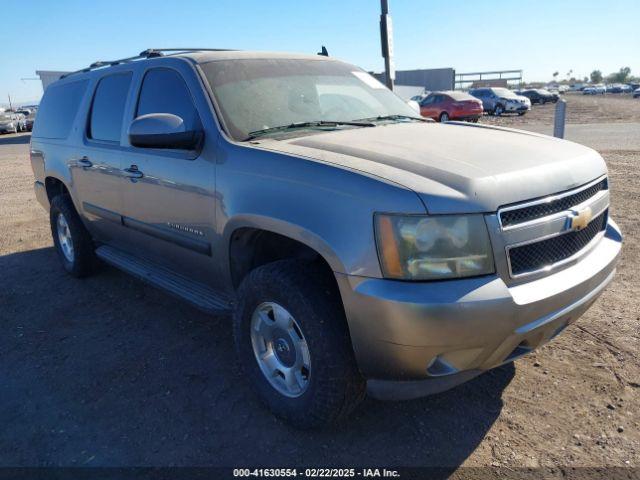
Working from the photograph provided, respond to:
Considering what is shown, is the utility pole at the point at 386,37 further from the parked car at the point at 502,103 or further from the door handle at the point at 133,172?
the parked car at the point at 502,103

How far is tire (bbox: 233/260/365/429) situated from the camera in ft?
7.90

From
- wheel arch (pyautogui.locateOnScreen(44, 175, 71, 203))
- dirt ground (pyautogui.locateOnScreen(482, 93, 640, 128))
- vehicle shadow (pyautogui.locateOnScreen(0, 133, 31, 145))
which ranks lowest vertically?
dirt ground (pyautogui.locateOnScreen(482, 93, 640, 128))

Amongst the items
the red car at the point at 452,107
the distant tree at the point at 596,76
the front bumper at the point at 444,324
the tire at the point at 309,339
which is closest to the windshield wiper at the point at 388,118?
the tire at the point at 309,339

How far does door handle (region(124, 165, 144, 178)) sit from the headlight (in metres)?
2.20

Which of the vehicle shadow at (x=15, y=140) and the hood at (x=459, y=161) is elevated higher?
the hood at (x=459, y=161)

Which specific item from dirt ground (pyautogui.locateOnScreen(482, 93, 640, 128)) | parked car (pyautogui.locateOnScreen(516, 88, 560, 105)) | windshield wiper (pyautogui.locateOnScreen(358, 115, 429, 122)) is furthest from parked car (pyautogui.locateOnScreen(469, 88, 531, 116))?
windshield wiper (pyautogui.locateOnScreen(358, 115, 429, 122))

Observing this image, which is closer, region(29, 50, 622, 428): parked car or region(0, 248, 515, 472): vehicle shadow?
region(29, 50, 622, 428): parked car

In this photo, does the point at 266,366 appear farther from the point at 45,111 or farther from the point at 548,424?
the point at 45,111

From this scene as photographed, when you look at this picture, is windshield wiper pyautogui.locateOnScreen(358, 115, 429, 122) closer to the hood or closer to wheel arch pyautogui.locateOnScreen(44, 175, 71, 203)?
the hood

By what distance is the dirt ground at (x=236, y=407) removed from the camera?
8.38 feet

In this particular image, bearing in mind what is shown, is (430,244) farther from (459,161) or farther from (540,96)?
(540,96)

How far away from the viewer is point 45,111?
17.9ft

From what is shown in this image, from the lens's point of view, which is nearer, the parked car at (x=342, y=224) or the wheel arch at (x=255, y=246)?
the parked car at (x=342, y=224)

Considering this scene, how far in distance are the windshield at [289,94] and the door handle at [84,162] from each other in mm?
1650
